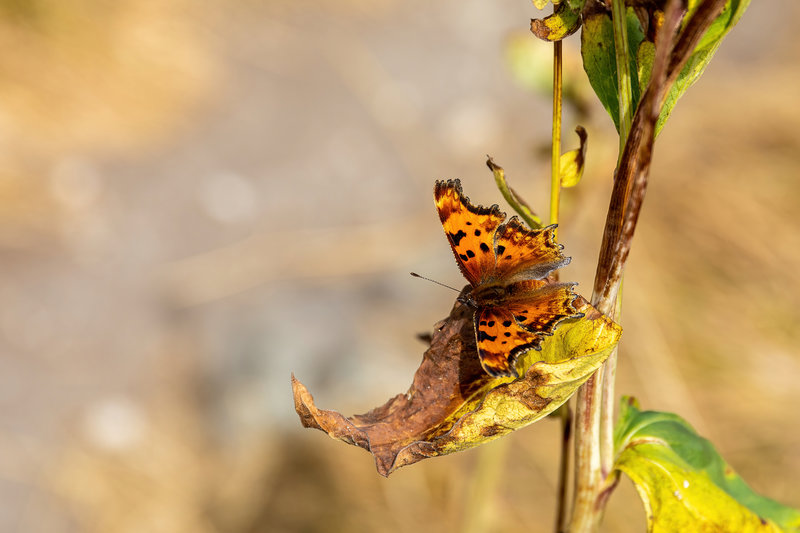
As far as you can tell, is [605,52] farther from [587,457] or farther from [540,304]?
[587,457]

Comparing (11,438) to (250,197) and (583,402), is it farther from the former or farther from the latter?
(583,402)

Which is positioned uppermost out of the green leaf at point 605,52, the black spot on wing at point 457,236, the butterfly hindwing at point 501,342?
the green leaf at point 605,52

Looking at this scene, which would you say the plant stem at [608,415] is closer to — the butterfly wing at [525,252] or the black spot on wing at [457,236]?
the butterfly wing at [525,252]

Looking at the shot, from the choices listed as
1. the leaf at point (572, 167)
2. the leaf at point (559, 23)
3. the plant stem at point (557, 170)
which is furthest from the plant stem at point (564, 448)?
the leaf at point (559, 23)

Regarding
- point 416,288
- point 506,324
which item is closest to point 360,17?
point 416,288

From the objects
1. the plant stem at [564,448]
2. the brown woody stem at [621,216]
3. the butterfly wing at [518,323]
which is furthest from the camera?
the plant stem at [564,448]

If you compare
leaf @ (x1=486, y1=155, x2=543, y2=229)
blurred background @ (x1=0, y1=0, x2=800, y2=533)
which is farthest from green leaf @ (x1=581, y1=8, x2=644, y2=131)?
blurred background @ (x1=0, y1=0, x2=800, y2=533)
